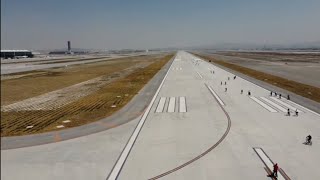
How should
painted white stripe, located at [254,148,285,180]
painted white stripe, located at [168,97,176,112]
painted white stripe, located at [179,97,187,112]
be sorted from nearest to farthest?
painted white stripe, located at [254,148,285,180]
painted white stripe, located at [179,97,187,112]
painted white stripe, located at [168,97,176,112]

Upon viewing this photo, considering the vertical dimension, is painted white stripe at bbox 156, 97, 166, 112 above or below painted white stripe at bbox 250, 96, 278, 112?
below

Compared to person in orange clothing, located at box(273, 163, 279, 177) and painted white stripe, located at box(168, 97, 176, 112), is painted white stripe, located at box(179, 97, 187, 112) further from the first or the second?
person in orange clothing, located at box(273, 163, 279, 177)

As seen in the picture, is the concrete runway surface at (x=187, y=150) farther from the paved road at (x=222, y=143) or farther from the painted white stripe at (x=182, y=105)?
the painted white stripe at (x=182, y=105)

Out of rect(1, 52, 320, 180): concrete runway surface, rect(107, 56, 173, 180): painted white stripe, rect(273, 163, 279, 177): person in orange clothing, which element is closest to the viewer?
rect(273, 163, 279, 177): person in orange clothing

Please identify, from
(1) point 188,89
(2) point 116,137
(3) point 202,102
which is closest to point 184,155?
(2) point 116,137

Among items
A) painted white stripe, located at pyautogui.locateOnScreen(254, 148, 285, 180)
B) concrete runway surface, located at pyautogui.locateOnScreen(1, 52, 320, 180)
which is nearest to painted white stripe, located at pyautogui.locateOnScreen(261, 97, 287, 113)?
concrete runway surface, located at pyautogui.locateOnScreen(1, 52, 320, 180)

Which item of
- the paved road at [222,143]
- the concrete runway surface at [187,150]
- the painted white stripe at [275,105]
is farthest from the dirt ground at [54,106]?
the painted white stripe at [275,105]

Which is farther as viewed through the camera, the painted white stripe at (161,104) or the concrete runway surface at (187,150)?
the painted white stripe at (161,104)

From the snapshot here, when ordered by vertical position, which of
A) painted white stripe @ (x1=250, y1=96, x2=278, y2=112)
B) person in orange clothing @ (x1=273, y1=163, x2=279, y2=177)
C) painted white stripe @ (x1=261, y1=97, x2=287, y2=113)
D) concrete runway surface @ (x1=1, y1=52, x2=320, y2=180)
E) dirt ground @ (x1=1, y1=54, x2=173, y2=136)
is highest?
person in orange clothing @ (x1=273, y1=163, x2=279, y2=177)
